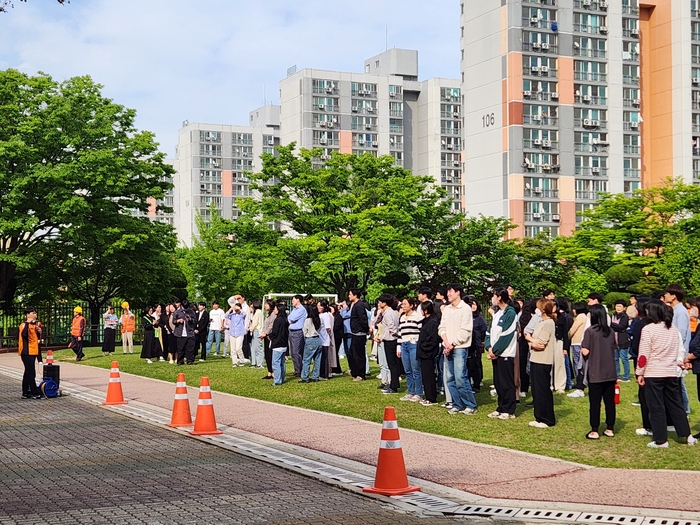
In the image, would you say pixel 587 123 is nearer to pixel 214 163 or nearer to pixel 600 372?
pixel 600 372

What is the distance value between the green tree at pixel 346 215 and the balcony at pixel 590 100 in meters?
28.9

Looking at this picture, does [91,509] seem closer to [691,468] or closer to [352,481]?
[352,481]

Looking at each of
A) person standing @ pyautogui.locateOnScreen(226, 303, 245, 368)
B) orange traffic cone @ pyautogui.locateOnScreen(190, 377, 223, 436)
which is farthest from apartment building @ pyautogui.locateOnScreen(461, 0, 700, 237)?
orange traffic cone @ pyautogui.locateOnScreen(190, 377, 223, 436)

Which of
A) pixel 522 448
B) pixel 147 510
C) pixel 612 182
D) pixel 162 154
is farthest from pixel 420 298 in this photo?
pixel 612 182

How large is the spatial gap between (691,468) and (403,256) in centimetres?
4053

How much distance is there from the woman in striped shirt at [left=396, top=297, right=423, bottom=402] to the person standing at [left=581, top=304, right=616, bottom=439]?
4.81 meters

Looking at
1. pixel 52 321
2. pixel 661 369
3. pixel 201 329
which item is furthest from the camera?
pixel 52 321

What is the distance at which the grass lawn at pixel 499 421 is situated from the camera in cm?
1119

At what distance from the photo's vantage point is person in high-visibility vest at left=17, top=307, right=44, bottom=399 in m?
19.8

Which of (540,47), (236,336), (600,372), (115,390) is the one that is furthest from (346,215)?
(600,372)

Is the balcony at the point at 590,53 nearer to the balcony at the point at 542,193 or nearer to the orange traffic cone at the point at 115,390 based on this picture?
the balcony at the point at 542,193

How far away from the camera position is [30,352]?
65.6 feet

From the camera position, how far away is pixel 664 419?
38.3 ft

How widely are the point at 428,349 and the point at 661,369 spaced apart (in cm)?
520
